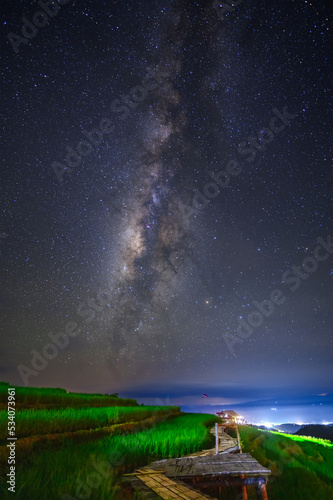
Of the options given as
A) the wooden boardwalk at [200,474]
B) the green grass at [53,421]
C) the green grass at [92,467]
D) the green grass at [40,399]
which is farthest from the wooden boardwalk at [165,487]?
the green grass at [40,399]

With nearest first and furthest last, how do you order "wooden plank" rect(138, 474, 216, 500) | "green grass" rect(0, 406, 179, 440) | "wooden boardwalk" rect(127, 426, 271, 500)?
1. "wooden plank" rect(138, 474, 216, 500)
2. "wooden boardwalk" rect(127, 426, 271, 500)
3. "green grass" rect(0, 406, 179, 440)

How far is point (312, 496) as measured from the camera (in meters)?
6.89

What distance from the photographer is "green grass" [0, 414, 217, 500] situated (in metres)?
3.06

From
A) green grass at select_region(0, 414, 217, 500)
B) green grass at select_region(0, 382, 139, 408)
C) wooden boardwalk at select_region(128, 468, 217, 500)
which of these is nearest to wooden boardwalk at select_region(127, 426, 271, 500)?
wooden boardwalk at select_region(128, 468, 217, 500)

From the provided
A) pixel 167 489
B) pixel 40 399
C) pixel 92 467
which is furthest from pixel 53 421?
pixel 167 489

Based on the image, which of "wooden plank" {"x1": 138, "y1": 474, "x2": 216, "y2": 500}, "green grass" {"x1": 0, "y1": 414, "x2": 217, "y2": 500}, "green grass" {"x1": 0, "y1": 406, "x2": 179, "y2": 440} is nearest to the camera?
"green grass" {"x1": 0, "y1": 414, "x2": 217, "y2": 500}

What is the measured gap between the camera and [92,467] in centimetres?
424

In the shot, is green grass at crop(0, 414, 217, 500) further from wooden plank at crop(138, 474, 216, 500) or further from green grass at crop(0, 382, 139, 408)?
green grass at crop(0, 382, 139, 408)

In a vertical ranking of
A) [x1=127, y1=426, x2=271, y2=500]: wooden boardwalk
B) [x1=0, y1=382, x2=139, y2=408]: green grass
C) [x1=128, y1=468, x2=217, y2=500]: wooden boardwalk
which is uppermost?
[x1=0, y1=382, x2=139, y2=408]: green grass

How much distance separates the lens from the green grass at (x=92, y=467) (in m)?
3.06

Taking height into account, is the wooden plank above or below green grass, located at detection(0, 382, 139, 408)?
below

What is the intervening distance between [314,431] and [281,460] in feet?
289

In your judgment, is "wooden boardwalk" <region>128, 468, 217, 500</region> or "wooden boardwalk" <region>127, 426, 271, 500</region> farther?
"wooden boardwalk" <region>127, 426, 271, 500</region>

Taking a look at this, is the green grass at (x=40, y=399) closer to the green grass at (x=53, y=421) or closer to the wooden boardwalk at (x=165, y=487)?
the green grass at (x=53, y=421)
